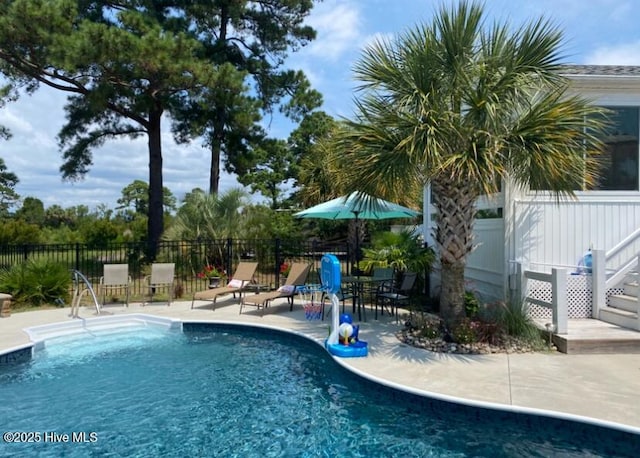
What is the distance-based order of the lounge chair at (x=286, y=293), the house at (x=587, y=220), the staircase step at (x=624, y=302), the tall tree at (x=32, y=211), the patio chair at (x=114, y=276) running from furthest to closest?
1. the tall tree at (x=32, y=211)
2. the patio chair at (x=114, y=276)
3. the lounge chair at (x=286, y=293)
4. the house at (x=587, y=220)
5. the staircase step at (x=624, y=302)

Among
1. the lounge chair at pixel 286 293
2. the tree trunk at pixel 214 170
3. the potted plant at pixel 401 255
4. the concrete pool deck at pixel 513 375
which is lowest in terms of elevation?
the concrete pool deck at pixel 513 375

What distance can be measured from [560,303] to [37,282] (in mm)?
11794

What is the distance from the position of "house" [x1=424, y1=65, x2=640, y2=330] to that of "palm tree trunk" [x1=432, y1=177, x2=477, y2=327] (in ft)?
5.69

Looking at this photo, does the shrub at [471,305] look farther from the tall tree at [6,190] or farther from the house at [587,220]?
the tall tree at [6,190]

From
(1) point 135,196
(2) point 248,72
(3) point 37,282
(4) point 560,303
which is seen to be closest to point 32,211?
(1) point 135,196

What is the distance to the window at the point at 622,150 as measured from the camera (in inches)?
336

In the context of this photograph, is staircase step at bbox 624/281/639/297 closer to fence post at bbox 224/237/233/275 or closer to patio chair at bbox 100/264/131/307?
fence post at bbox 224/237/233/275

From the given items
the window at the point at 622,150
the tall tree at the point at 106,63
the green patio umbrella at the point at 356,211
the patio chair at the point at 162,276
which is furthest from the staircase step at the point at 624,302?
the tall tree at the point at 106,63

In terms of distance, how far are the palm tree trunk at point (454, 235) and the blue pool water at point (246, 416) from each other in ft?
7.45

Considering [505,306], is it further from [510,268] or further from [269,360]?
[269,360]

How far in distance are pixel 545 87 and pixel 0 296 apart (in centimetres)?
1192

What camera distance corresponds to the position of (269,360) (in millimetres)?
7262

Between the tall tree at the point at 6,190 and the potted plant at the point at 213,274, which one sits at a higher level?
the tall tree at the point at 6,190

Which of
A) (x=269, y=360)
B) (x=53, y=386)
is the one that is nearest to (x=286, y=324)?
(x=269, y=360)
